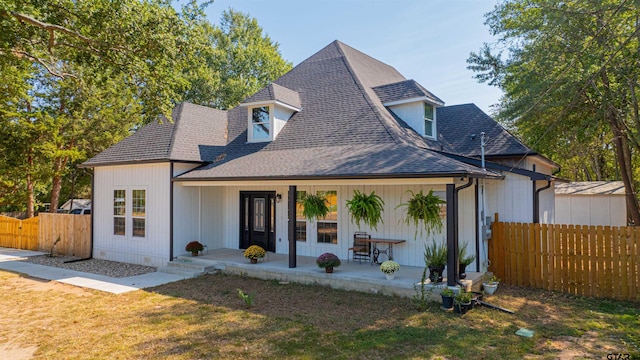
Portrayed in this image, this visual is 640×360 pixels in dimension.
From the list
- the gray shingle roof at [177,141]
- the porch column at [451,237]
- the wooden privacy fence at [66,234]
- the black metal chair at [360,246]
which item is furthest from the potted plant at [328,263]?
the wooden privacy fence at [66,234]

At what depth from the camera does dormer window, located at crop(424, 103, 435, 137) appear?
1266 cm

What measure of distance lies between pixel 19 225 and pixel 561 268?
20238 millimetres

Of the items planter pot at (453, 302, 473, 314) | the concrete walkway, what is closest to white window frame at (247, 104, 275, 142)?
the concrete walkway

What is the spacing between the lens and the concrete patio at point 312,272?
8289mm

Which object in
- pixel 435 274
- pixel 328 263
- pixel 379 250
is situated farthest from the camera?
pixel 379 250

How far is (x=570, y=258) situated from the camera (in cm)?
859

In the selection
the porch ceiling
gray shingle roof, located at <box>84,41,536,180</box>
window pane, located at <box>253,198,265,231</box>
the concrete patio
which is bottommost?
the concrete patio

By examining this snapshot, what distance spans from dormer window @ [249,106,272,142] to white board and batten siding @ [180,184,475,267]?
1.86 meters

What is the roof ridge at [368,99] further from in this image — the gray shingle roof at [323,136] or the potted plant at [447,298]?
the potted plant at [447,298]

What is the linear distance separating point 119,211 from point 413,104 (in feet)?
34.5

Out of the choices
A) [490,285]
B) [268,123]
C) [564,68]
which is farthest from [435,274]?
[268,123]

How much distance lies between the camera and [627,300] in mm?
8016

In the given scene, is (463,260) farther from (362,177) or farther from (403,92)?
(403,92)

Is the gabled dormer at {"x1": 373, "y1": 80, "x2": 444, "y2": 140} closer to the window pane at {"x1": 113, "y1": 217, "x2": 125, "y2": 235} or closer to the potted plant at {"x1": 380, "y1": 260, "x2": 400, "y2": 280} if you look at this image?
the potted plant at {"x1": 380, "y1": 260, "x2": 400, "y2": 280}
